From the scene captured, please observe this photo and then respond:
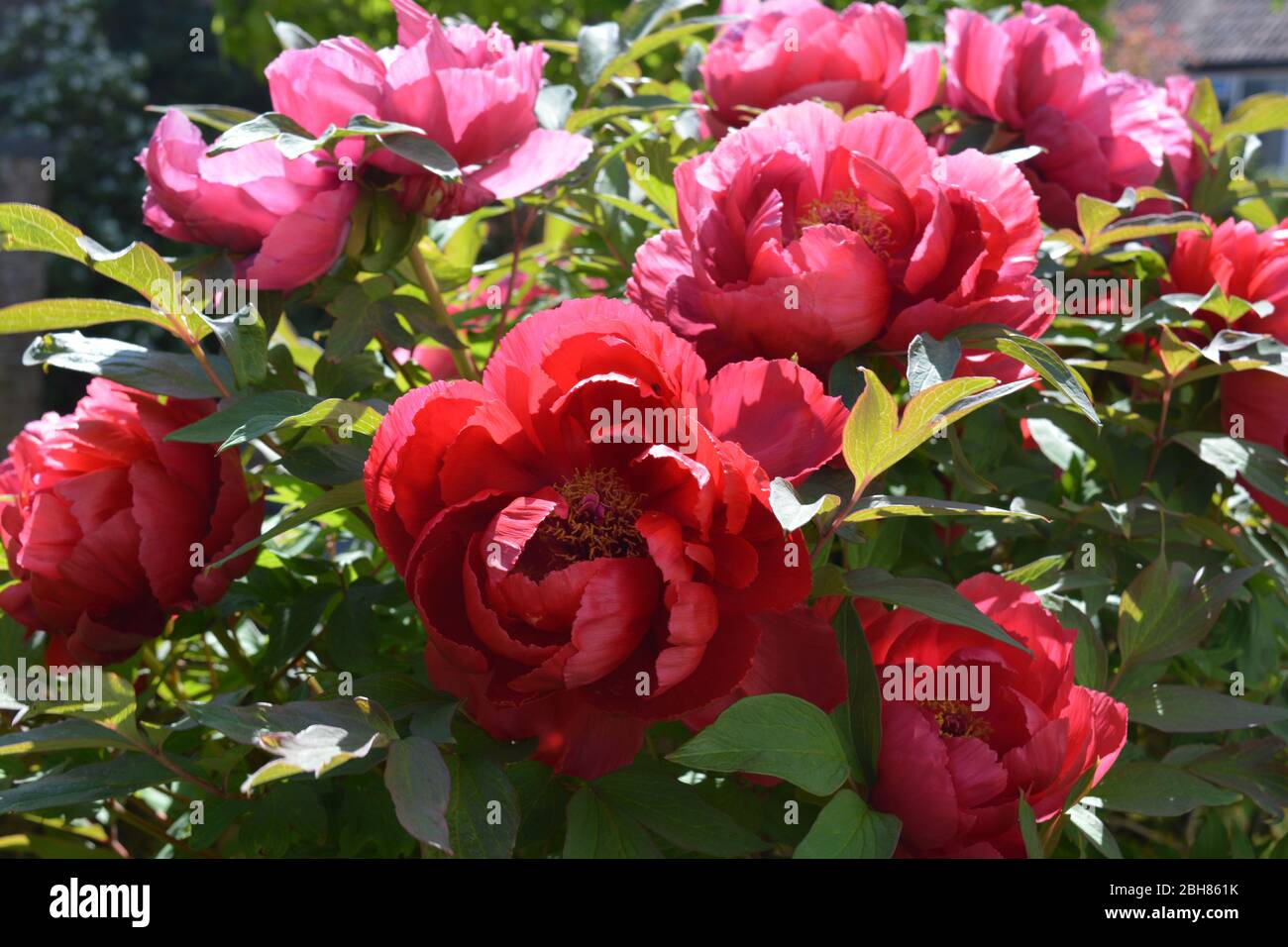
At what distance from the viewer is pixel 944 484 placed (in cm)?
80

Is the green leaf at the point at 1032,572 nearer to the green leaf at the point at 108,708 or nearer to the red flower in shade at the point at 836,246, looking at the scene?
the red flower in shade at the point at 836,246

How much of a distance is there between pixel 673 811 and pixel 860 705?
92mm

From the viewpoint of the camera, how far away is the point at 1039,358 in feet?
1.81

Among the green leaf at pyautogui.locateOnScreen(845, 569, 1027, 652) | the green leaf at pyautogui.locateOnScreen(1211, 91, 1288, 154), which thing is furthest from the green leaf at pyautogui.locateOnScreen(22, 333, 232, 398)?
the green leaf at pyautogui.locateOnScreen(1211, 91, 1288, 154)

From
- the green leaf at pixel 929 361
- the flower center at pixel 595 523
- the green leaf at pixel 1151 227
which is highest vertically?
the green leaf at pixel 1151 227

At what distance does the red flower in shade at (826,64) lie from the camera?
805 mm

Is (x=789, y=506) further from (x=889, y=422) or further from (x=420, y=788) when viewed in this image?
(x=420, y=788)

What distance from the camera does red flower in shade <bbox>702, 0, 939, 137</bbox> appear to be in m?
0.80

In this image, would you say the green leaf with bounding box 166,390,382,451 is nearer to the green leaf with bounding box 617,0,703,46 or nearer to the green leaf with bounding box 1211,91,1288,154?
the green leaf with bounding box 617,0,703,46

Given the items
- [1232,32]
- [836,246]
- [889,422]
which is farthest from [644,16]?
[1232,32]

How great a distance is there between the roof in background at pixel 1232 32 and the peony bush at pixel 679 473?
50.9 ft

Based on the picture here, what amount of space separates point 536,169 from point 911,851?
0.39 meters

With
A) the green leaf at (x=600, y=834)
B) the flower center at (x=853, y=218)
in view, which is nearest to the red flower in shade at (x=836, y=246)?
the flower center at (x=853, y=218)

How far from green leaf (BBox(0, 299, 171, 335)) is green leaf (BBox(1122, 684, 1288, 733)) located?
19.8 inches
